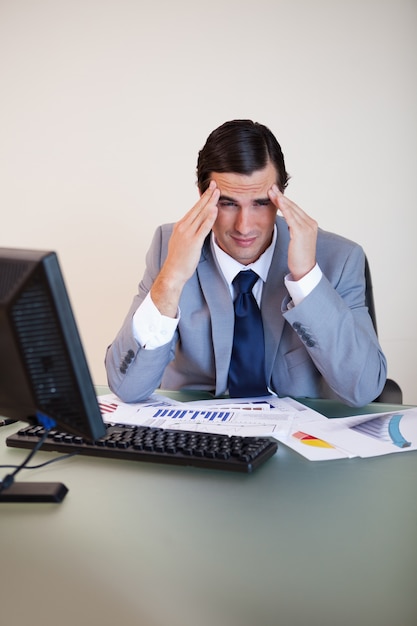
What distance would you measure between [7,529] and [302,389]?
1062 mm

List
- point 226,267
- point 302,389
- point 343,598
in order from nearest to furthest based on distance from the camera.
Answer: point 343,598 → point 302,389 → point 226,267

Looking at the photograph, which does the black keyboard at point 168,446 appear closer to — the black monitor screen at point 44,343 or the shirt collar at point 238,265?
the black monitor screen at point 44,343

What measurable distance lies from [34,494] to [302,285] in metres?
0.93

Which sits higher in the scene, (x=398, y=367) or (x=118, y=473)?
(x=118, y=473)

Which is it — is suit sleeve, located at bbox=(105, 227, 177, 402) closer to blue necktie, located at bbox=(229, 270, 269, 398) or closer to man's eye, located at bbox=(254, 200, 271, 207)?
blue necktie, located at bbox=(229, 270, 269, 398)

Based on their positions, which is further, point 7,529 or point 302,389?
point 302,389

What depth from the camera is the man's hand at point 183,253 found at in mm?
1914

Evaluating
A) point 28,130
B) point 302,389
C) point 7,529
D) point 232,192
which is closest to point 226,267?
point 232,192

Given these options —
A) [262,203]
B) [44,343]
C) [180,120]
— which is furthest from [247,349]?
[180,120]

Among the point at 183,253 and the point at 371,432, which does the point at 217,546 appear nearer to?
the point at 371,432

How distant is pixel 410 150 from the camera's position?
3.31 metres

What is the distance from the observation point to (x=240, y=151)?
79.2 inches

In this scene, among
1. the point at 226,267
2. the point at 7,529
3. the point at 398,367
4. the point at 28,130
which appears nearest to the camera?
the point at 7,529

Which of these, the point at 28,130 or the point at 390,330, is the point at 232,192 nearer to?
the point at 390,330
